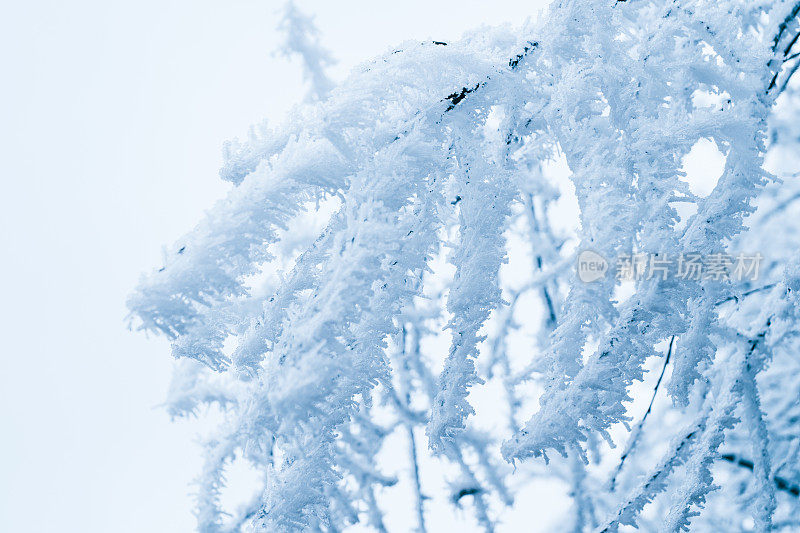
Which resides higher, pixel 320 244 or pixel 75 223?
pixel 75 223

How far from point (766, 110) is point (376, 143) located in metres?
0.93

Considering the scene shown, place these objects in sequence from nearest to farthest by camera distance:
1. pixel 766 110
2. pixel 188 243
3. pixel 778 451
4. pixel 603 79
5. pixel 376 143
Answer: pixel 188 243 → pixel 376 143 → pixel 603 79 → pixel 766 110 → pixel 778 451

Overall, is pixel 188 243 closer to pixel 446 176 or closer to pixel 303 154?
pixel 303 154

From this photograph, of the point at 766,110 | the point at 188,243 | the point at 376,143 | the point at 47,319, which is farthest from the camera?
the point at 47,319

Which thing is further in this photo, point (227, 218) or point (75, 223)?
point (75, 223)

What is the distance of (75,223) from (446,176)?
587 ft

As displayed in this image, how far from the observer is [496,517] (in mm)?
4371

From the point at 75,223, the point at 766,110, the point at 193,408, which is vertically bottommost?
the point at 766,110

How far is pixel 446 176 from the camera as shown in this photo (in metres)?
1.15

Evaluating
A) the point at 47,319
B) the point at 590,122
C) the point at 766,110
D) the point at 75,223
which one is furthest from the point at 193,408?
the point at 75,223

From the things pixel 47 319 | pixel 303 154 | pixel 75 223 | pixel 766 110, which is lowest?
pixel 766 110

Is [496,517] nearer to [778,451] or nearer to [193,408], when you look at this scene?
[778,451]

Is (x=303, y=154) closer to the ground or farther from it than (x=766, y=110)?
farther from it

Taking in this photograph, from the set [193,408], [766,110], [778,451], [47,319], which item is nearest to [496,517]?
[778,451]
